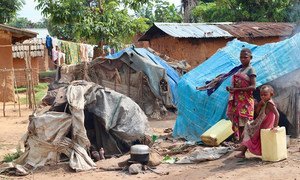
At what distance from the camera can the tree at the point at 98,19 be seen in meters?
13.6

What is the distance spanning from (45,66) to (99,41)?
54.3 feet

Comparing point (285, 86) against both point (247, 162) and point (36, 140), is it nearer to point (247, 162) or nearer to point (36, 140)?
point (247, 162)

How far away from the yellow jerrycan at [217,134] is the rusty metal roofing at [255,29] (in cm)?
1117

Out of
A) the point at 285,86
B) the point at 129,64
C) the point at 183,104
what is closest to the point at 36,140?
the point at 183,104

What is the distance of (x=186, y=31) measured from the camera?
17.3 m

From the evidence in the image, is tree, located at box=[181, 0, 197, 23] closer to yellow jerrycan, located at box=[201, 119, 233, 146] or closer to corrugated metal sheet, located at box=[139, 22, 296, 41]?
corrugated metal sheet, located at box=[139, 22, 296, 41]

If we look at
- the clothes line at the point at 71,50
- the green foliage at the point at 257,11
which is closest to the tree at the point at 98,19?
the clothes line at the point at 71,50

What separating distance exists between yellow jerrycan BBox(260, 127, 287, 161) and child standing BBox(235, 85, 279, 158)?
0.14m

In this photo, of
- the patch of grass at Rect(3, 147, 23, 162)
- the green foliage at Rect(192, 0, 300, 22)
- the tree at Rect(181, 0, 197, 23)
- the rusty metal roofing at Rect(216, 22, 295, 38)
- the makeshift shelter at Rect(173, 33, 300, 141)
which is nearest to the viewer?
the makeshift shelter at Rect(173, 33, 300, 141)

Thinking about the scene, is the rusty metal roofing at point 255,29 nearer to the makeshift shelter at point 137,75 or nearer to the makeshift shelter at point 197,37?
the makeshift shelter at point 197,37

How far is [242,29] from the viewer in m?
18.8

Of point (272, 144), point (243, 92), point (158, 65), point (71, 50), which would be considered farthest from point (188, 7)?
point (272, 144)

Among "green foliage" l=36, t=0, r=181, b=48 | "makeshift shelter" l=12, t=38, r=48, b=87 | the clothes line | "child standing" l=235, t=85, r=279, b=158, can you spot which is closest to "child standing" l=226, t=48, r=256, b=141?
"child standing" l=235, t=85, r=279, b=158

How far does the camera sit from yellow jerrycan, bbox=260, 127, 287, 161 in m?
5.94
